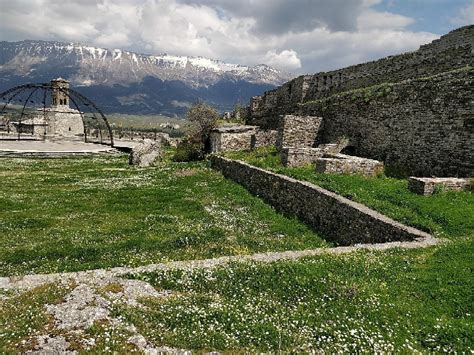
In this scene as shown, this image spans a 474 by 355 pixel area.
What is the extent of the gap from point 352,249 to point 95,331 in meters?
7.14

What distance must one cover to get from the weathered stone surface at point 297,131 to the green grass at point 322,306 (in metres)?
17.8

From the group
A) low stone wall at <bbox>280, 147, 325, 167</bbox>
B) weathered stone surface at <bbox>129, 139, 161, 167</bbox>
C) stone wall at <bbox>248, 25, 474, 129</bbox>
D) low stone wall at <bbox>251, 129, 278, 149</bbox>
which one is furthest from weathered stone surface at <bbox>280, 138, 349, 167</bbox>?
weathered stone surface at <bbox>129, 139, 161, 167</bbox>

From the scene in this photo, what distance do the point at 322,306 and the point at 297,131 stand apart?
20865 millimetres

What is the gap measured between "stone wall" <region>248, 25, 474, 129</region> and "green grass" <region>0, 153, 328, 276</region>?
12.5m

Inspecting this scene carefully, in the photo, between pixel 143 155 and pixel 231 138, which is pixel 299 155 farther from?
pixel 143 155

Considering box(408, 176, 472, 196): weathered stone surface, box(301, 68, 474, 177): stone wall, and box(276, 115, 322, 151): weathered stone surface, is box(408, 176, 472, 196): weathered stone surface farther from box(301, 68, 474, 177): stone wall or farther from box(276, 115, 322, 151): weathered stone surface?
box(276, 115, 322, 151): weathered stone surface

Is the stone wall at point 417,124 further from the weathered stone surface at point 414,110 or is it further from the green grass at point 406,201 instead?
the green grass at point 406,201

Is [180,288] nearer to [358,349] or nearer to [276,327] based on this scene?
[276,327]

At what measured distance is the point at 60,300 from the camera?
25.3ft

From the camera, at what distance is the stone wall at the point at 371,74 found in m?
22.5

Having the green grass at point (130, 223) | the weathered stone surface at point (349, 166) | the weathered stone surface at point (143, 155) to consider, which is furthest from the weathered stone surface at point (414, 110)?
the weathered stone surface at point (143, 155)

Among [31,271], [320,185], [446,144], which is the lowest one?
[31,271]

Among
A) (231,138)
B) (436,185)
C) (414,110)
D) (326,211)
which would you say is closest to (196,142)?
(231,138)

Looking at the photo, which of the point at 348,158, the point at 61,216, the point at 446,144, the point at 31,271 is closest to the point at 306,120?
the point at 348,158
